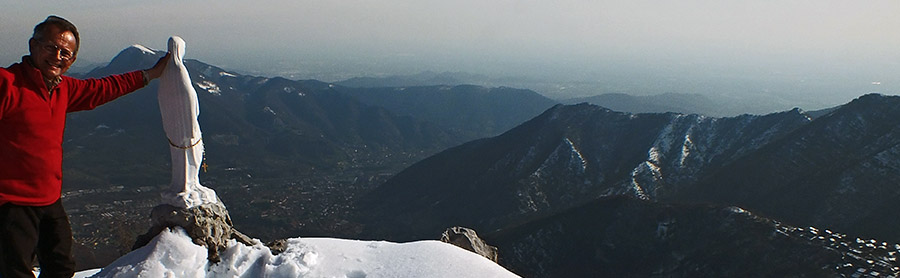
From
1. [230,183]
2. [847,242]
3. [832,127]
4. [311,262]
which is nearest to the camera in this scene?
[311,262]

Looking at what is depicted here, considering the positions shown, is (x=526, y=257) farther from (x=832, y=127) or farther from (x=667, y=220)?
(x=832, y=127)

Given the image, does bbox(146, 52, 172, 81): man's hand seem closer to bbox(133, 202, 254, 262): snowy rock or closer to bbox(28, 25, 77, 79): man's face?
bbox(28, 25, 77, 79): man's face

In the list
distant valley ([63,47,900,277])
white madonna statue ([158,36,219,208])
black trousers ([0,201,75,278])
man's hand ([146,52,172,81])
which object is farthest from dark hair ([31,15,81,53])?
distant valley ([63,47,900,277])

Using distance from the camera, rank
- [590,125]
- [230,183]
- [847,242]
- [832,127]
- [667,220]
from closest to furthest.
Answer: [847,242] → [667,220] → [832,127] → [590,125] → [230,183]

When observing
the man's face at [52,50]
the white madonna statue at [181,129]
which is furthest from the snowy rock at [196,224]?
the man's face at [52,50]

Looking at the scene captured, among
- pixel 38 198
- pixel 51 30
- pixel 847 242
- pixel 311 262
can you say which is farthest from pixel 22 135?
pixel 847 242

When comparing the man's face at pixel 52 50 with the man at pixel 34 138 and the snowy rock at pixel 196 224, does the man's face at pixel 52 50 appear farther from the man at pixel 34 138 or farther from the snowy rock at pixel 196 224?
the snowy rock at pixel 196 224
